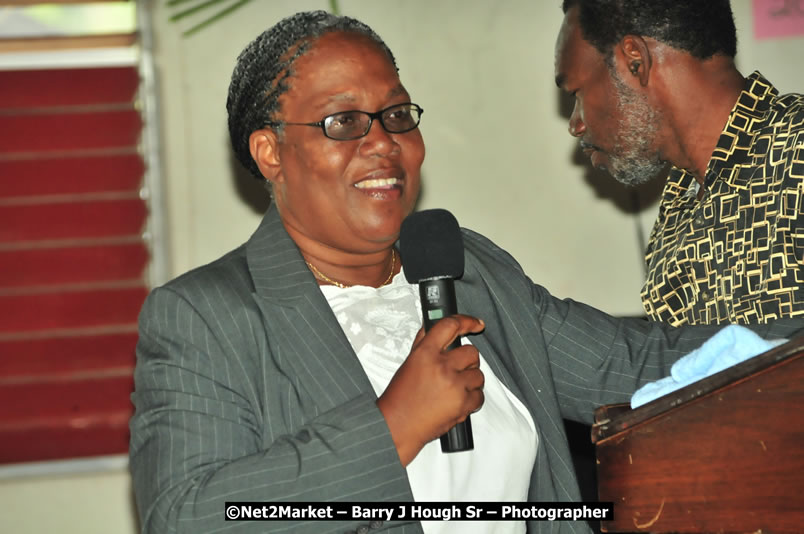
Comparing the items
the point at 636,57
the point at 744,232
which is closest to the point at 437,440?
the point at 744,232

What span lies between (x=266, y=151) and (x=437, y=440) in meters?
0.78

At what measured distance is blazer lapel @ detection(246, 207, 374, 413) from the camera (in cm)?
180

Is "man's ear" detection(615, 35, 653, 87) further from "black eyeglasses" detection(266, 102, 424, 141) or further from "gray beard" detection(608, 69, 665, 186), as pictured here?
"black eyeglasses" detection(266, 102, 424, 141)

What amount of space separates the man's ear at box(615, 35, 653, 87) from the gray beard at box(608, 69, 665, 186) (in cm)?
5

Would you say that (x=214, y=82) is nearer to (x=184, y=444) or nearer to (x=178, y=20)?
(x=178, y=20)

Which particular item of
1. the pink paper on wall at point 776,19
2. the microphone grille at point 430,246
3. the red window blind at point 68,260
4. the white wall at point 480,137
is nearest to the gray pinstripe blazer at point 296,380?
the microphone grille at point 430,246

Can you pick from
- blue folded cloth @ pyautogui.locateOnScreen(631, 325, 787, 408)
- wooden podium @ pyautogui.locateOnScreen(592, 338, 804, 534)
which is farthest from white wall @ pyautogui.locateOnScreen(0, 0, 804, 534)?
wooden podium @ pyautogui.locateOnScreen(592, 338, 804, 534)

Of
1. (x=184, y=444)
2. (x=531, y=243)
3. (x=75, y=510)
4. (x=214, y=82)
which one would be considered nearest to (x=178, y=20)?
(x=214, y=82)

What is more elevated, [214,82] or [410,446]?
[214,82]

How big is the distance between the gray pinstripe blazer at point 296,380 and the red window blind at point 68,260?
2.01m

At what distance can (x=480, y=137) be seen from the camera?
4086mm

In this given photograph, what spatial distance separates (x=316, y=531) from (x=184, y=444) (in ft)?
0.95

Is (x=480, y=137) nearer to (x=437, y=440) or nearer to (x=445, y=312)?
(x=437, y=440)

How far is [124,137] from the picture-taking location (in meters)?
3.95
